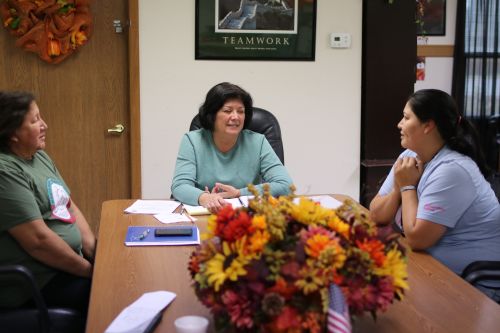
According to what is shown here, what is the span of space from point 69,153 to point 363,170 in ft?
6.51

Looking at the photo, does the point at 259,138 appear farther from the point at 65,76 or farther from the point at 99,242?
the point at 65,76

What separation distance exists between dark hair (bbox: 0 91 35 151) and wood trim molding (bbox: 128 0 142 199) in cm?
167

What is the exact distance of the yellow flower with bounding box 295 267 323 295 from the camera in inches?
40.3

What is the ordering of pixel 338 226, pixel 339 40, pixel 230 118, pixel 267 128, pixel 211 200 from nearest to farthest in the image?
1. pixel 338 226
2. pixel 211 200
3. pixel 230 118
4. pixel 267 128
5. pixel 339 40

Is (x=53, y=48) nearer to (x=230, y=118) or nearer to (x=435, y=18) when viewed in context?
(x=230, y=118)

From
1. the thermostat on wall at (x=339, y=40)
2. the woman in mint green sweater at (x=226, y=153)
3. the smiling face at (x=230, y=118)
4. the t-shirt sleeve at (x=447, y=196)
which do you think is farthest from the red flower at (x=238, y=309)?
the thermostat on wall at (x=339, y=40)

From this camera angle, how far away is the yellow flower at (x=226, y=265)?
41.5 inches

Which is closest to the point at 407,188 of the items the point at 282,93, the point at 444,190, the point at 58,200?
the point at 444,190

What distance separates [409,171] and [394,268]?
98cm

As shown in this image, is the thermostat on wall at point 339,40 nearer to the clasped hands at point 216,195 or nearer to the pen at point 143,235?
the clasped hands at point 216,195

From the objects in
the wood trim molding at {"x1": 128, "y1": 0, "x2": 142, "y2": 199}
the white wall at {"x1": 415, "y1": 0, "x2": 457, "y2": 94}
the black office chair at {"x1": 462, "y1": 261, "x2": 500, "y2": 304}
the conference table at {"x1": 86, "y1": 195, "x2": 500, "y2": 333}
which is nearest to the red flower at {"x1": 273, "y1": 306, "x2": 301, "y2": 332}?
the conference table at {"x1": 86, "y1": 195, "x2": 500, "y2": 333}

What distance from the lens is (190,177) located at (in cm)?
261

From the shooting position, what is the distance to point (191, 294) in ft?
4.84

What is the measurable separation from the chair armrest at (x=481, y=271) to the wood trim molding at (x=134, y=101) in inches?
94.8
